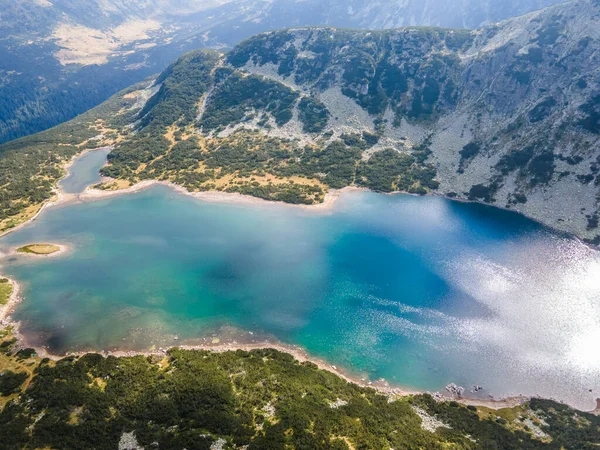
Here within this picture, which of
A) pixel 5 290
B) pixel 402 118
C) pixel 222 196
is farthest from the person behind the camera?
pixel 402 118

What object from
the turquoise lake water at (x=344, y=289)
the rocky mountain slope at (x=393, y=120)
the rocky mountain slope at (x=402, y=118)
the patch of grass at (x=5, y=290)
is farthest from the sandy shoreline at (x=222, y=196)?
the patch of grass at (x=5, y=290)

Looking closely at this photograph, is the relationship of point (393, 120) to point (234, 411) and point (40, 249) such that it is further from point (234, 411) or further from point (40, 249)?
point (234, 411)

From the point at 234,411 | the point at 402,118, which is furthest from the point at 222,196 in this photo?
the point at 402,118

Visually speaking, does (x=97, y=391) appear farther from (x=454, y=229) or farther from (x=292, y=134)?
(x=292, y=134)

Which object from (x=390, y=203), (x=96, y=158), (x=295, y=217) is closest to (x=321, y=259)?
(x=295, y=217)

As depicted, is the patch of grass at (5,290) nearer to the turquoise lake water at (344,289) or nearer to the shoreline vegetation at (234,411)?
the turquoise lake water at (344,289)

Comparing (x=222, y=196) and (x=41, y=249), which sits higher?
(x=222, y=196)
